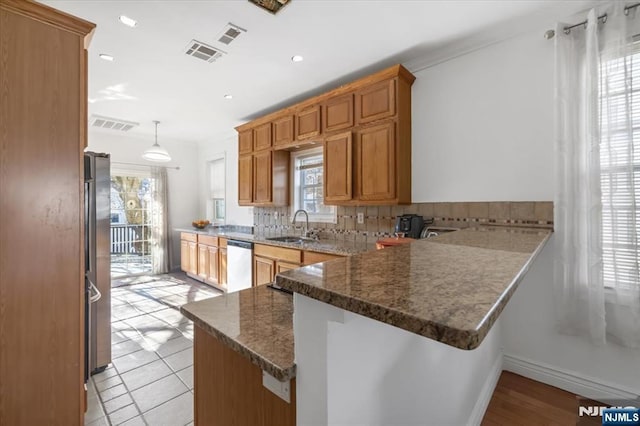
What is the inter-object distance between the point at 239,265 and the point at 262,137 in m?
1.85

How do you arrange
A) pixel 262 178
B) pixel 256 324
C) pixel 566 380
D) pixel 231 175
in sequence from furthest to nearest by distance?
pixel 231 175
pixel 262 178
pixel 566 380
pixel 256 324

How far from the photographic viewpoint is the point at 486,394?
1.93 m

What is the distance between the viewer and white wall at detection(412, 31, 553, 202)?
2.20 metres

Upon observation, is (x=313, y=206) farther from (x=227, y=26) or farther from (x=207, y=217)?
(x=207, y=217)

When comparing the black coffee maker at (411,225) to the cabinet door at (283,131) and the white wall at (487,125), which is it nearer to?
the white wall at (487,125)

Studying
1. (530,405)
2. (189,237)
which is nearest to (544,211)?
(530,405)

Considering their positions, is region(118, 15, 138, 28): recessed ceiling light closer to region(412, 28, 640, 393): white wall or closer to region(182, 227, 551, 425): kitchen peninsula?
region(182, 227, 551, 425): kitchen peninsula

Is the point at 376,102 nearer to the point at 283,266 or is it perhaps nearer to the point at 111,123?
the point at 283,266

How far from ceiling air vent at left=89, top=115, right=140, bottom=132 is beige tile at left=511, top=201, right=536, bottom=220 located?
542 centimetres

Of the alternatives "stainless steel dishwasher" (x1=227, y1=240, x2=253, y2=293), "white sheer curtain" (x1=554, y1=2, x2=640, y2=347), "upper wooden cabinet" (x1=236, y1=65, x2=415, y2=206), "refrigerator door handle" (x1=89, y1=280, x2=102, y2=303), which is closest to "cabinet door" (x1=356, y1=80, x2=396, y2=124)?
"upper wooden cabinet" (x1=236, y1=65, x2=415, y2=206)

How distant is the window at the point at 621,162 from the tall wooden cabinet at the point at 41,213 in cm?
318

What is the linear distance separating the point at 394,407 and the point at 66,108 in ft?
6.79

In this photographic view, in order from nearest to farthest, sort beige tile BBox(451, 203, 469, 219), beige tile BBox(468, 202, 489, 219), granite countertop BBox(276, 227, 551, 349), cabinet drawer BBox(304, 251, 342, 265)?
granite countertop BBox(276, 227, 551, 349)
beige tile BBox(468, 202, 489, 219)
beige tile BBox(451, 203, 469, 219)
cabinet drawer BBox(304, 251, 342, 265)

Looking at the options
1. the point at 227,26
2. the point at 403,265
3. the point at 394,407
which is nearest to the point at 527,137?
the point at 403,265
